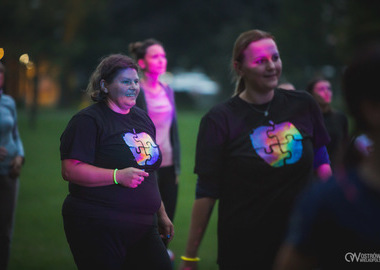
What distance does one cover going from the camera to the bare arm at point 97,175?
3.69m

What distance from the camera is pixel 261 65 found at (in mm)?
3715

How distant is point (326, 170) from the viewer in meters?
3.76

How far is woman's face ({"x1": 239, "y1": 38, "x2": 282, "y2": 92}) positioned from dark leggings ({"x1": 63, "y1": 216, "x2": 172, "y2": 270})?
1.17 meters

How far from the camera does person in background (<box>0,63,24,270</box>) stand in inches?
225

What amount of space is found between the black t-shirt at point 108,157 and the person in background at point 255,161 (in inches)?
16.1

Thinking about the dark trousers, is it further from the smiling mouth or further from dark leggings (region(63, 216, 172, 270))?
the smiling mouth

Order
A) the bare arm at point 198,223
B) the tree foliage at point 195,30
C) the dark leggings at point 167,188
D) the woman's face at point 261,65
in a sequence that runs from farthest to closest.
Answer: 1. the tree foliage at point 195,30
2. the dark leggings at point 167,188
3. the woman's face at point 261,65
4. the bare arm at point 198,223

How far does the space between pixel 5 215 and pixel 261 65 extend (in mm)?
3207

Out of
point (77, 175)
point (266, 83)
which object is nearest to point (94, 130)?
point (77, 175)

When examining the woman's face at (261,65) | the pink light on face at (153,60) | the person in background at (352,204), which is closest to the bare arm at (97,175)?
the woman's face at (261,65)

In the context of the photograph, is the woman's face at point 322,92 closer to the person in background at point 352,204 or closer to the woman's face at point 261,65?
the woman's face at point 261,65

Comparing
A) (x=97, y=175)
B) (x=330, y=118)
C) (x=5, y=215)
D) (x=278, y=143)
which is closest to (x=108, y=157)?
(x=97, y=175)

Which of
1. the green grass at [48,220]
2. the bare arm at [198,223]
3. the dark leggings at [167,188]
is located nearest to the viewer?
the bare arm at [198,223]

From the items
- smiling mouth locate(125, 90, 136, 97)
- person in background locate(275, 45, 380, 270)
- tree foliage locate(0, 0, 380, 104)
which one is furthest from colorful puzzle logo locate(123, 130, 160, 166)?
tree foliage locate(0, 0, 380, 104)
